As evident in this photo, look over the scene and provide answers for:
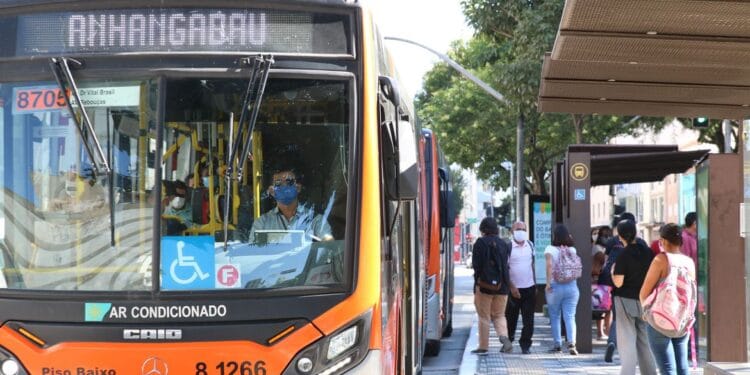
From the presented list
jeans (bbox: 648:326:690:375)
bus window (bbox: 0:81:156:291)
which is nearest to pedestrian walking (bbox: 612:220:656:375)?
jeans (bbox: 648:326:690:375)

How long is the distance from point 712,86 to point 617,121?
29431 mm

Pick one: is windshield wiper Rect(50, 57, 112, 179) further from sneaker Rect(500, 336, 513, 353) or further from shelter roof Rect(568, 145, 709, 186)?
sneaker Rect(500, 336, 513, 353)

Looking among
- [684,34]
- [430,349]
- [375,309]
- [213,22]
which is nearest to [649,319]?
[684,34]

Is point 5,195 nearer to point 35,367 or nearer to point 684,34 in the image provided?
point 35,367

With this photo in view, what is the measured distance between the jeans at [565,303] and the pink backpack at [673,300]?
18.4ft

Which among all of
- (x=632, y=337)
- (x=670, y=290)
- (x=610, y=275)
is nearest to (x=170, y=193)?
(x=670, y=290)

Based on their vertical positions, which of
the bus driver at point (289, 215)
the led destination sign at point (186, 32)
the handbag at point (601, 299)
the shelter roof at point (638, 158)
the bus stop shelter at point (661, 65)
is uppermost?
the bus stop shelter at point (661, 65)

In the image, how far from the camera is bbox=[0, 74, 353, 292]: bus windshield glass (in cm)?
691

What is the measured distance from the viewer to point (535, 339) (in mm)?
19484

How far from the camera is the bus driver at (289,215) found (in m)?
6.96

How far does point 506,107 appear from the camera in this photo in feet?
113

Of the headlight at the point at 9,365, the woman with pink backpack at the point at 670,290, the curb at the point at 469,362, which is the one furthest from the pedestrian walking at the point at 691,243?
the headlight at the point at 9,365

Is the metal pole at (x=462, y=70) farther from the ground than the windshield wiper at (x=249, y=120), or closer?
farther from the ground

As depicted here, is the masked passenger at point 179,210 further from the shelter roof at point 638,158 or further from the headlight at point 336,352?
the shelter roof at point 638,158
